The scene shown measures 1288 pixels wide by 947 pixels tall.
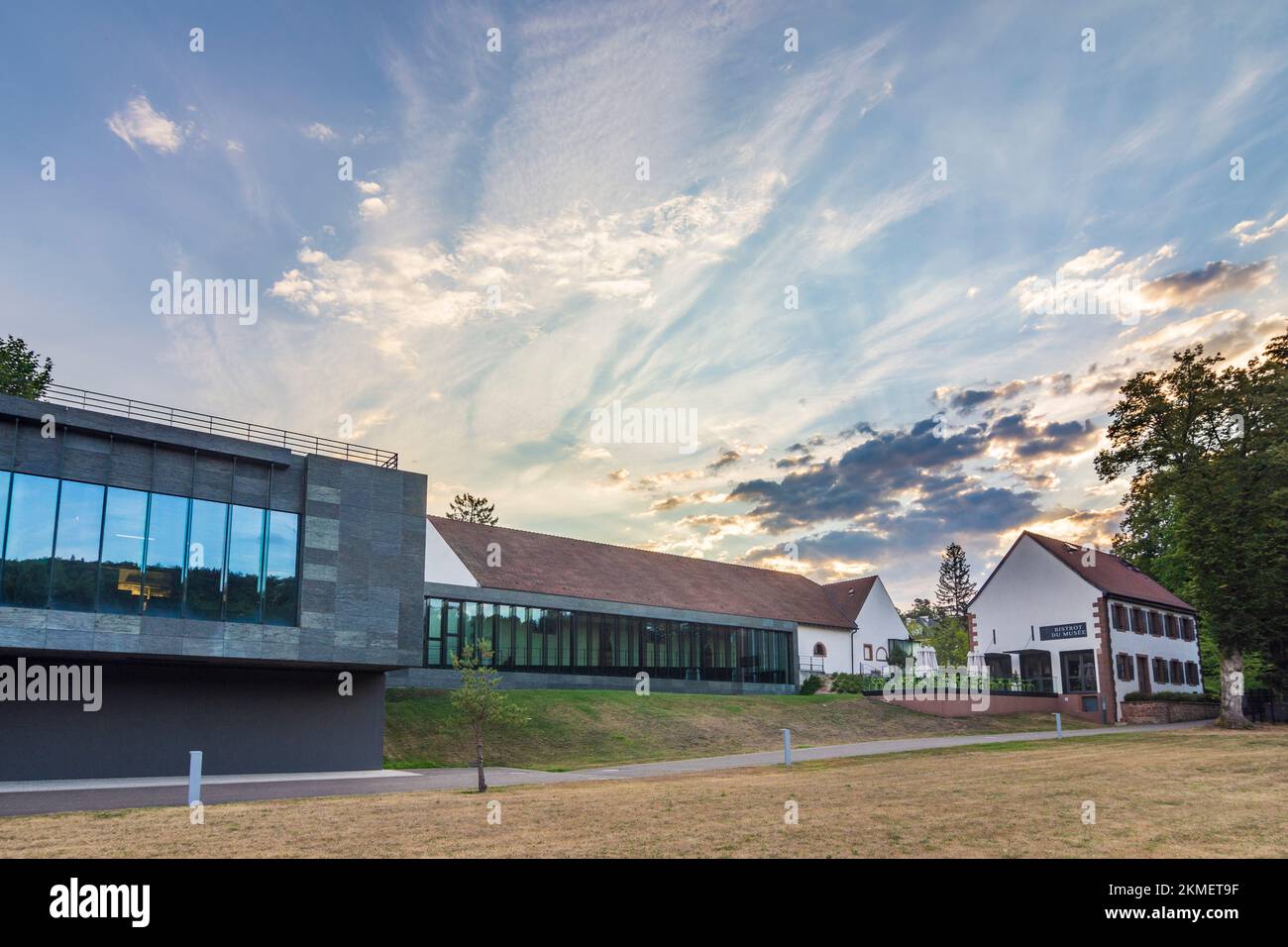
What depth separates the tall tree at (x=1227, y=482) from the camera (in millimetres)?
37219

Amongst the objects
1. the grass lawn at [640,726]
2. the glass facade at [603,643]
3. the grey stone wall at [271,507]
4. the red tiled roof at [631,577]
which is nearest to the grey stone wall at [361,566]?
the grey stone wall at [271,507]

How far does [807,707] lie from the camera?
4809cm

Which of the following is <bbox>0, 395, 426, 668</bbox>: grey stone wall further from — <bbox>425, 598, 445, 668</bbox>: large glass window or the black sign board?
the black sign board

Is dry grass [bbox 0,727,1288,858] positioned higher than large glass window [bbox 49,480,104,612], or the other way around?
large glass window [bbox 49,480,104,612]

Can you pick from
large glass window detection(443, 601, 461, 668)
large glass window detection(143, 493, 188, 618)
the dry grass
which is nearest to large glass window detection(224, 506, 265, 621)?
large glass window detection(143, 493, 188, 618)

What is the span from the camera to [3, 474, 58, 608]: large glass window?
26.5m

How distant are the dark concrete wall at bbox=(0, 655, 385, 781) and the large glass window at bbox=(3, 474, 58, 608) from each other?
2565mm

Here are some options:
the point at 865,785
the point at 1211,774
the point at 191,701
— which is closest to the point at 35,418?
the point at 191,701

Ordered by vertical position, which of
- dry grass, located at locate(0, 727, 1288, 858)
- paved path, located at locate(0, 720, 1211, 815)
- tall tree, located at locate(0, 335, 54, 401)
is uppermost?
tall tree, located at locate(0, 335, 54, 401)

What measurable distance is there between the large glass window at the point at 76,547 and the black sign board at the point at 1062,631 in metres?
47.9
